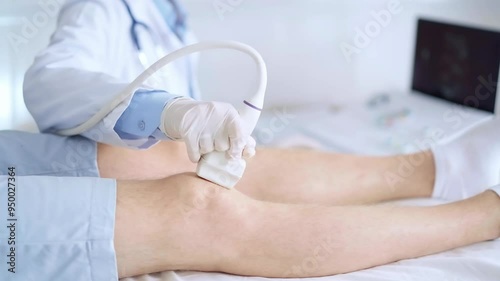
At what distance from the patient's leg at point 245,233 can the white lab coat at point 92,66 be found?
170 mm

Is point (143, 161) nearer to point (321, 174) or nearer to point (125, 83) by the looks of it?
point (125, 83)

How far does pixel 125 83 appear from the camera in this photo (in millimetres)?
990

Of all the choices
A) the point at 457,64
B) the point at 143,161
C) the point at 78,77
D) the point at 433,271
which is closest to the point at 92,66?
the point at 78,77

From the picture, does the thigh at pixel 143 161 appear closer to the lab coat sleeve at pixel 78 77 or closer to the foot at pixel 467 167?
the lab coat sleeve at pixel 78 77

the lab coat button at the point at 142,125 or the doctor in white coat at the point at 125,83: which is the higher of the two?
the doctor in white coat at the point at 125,83

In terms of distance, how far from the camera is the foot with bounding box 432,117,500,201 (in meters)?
1.23

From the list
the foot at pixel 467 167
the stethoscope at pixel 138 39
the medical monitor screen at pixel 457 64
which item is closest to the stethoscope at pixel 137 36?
the stethoscope at pixel 138 39

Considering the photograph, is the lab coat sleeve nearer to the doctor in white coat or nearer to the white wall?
the doctor in white coat

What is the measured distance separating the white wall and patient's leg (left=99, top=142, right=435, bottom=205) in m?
0.79

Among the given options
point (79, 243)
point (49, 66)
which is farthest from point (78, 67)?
point (79, 243)

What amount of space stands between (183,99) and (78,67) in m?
0.28

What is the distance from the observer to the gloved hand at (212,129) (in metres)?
0.85

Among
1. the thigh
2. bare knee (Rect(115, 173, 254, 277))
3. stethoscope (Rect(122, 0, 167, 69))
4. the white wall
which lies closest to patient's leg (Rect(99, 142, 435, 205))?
the thigh

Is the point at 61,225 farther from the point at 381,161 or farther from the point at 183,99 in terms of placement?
the point at 381,161
